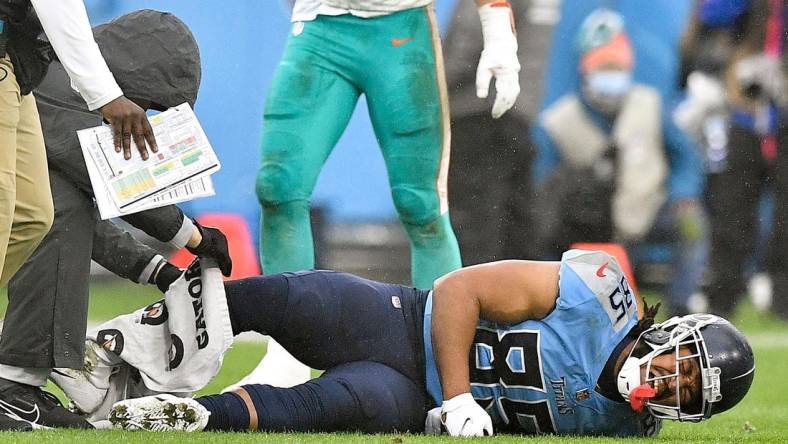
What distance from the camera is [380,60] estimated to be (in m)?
4.79

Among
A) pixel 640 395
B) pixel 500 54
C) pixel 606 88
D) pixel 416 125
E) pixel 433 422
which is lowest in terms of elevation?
pixel 433 422

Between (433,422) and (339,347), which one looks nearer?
(433,422)

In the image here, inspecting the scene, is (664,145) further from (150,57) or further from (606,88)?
(150,57)

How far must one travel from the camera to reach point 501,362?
353 centimetres

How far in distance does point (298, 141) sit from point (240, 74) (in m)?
2.57

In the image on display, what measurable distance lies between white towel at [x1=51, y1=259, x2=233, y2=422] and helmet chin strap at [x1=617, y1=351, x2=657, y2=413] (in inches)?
40.3

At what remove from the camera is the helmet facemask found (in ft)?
10.9

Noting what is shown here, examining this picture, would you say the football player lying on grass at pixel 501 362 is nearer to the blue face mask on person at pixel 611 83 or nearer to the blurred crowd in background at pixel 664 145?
the blurred crowd in background at pixel 664 145

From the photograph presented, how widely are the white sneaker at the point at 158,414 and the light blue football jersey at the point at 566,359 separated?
0.73 meters

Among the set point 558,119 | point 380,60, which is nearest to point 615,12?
point 558,119

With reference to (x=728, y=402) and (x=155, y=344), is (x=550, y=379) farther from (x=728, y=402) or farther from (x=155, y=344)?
(x=155, y=344)

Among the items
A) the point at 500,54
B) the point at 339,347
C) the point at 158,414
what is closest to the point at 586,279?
the point at 339,347

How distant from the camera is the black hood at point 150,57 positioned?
381cm

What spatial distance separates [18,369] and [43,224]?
47 centimetres
